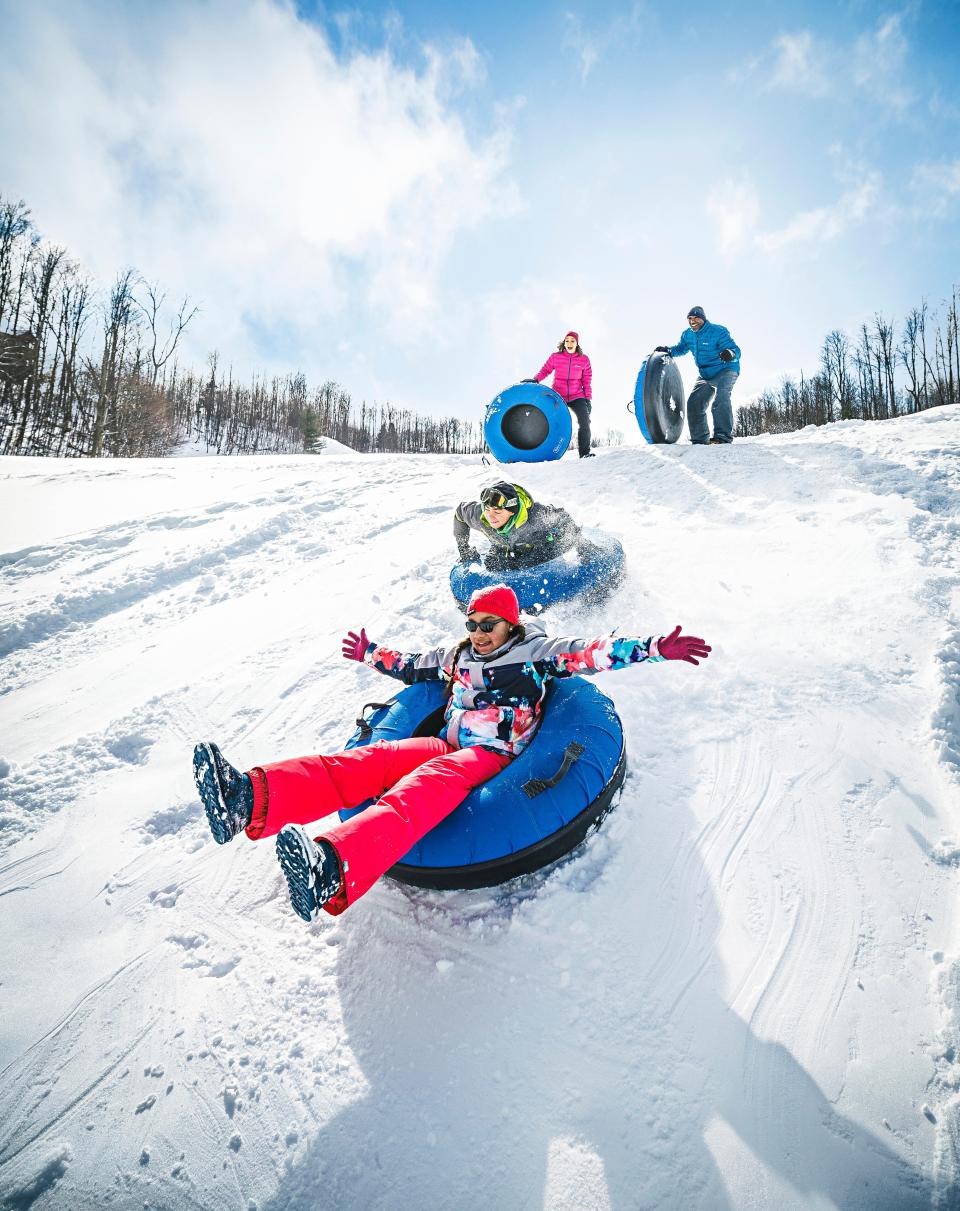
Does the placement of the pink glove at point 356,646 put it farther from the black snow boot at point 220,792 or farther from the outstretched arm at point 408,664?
the black snow boot at point 220,792

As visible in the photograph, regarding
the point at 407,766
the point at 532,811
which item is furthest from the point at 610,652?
the point at 407,766

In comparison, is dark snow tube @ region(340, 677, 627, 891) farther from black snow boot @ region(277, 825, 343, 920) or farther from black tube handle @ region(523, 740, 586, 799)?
black snow boot @ region(277, 825, 343, 920)

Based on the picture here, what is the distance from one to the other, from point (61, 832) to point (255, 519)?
4.08m

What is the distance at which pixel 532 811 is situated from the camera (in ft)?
5.91

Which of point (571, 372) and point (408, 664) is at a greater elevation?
point (571, 372)

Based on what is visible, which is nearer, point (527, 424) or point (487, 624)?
point (487, 624)

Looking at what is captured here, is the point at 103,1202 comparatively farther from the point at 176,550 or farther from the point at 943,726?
the point at 176,550

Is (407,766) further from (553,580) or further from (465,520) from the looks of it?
(465,520)

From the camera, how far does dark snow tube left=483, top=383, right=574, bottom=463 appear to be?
5.92m

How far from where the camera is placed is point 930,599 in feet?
10.1

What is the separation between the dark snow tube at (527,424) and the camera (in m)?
5.92

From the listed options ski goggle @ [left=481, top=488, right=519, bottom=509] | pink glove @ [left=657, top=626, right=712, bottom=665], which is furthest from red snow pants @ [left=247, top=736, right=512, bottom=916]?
ski goggle @ [left=481, top=488, right=519, bottom=509]

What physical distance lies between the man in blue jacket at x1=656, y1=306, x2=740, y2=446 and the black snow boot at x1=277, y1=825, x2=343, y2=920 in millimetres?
6913

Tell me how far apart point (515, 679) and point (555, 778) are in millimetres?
536
